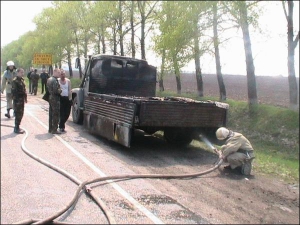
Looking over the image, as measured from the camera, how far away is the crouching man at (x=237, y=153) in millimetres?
6539

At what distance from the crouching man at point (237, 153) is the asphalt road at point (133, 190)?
0.58 feet

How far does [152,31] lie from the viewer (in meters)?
14.9

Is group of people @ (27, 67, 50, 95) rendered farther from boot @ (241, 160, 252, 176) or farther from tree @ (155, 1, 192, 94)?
boot @ (241, 160, 252, 176)

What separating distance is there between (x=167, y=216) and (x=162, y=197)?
70cm

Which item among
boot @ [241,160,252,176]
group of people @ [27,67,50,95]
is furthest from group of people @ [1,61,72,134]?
boot @ [241,160,252,176]

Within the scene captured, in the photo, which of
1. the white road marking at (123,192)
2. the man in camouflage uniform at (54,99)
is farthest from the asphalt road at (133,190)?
the man in camouflage uniform at (54,99)

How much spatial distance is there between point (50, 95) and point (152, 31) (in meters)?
6.62

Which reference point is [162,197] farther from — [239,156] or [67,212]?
[239,156]

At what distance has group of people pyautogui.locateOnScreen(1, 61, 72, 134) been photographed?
8109 millimetres

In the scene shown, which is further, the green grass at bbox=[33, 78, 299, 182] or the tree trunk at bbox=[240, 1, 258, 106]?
the tree trunk at bbox=[240, 1, 258, 106]

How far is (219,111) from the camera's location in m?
8.34

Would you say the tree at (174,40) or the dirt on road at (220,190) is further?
the tree at (174,40)

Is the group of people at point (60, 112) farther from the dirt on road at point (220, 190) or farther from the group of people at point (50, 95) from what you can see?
the dirt on road at point (220, 190)

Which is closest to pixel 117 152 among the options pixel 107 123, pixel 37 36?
pixel 107 123
